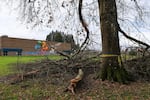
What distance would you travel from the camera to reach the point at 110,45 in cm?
988

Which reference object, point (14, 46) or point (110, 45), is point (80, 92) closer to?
point (110, 45)

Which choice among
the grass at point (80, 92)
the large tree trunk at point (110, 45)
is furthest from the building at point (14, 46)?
the grass at point (80, 92)

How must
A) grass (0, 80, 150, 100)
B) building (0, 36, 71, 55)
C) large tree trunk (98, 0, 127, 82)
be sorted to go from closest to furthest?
1. grass (0, 80, 150, 100)
2. large tree trunk (98, 0, 127, 82)
3. building (0, 36, 71, 55)

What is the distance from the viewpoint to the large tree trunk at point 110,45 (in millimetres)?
9663

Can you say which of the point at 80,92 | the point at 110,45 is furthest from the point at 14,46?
the point at 80,92

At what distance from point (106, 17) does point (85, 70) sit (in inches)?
93.2

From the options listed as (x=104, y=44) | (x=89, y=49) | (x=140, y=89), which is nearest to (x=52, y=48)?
(x=89, y=49)

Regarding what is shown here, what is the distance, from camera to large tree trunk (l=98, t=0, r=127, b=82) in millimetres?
9663

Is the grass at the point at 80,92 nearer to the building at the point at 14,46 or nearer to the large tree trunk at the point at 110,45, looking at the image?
the large tree trunk at the point at 110,45

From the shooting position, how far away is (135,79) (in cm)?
998

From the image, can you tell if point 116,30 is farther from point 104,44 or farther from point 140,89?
point 140,89

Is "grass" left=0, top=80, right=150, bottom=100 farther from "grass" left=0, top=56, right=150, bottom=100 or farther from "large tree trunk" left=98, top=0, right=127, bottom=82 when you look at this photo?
"large tree trunk" left=98, top=0, right=127, bottom=82

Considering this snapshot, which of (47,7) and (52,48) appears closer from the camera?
(47,7)

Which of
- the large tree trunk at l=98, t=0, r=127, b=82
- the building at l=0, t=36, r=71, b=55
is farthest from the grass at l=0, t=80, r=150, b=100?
the building at l=0, t=36, r=71, b=55
